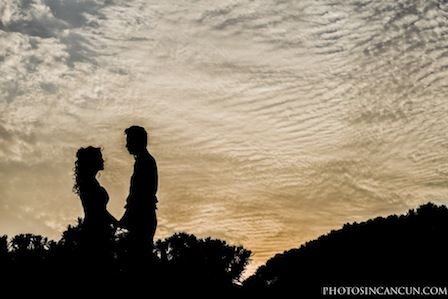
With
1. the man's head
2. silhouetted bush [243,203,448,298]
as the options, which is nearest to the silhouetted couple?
the man's head

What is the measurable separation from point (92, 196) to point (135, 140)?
1.20m

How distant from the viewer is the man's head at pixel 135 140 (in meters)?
6.57

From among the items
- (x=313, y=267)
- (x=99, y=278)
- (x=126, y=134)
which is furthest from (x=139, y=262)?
(x=313, y=267)

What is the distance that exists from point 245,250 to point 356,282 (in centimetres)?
1353

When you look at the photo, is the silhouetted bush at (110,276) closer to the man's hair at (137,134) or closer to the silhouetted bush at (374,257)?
the man's hair at (137,134)

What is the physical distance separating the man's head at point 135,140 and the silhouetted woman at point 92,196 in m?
0.92

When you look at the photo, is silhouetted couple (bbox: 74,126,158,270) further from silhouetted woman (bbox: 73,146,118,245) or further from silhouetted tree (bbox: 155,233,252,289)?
silhouetted tree (bbox: 155,233,252,289)

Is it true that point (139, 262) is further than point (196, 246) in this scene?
No

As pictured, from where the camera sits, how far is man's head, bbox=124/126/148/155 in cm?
657

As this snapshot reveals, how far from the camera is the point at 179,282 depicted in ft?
22.5

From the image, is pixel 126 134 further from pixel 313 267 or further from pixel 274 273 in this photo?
pixel 274 273

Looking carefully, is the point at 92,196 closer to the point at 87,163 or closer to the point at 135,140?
the point at 87,163

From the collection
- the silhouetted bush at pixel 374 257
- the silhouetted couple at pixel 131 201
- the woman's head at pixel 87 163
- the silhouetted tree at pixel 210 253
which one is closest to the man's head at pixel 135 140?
the silhouetted couple at pixel 131 201

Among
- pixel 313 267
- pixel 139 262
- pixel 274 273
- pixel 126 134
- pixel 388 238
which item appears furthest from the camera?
pixel 274 273
